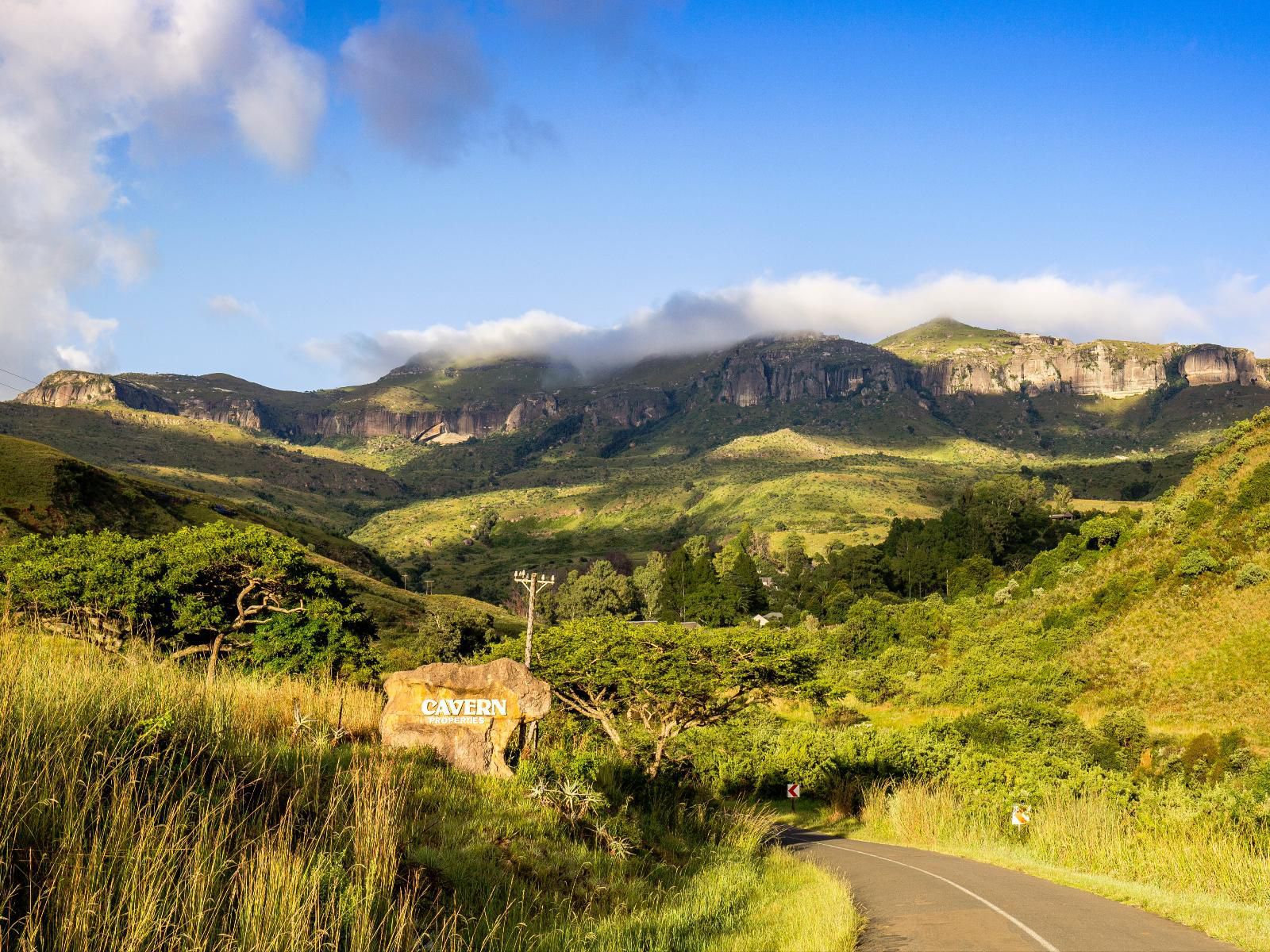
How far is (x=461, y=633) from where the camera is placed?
67812 mm

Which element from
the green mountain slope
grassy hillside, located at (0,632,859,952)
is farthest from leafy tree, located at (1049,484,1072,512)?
grassy hillside, located at (0,632,859,952)

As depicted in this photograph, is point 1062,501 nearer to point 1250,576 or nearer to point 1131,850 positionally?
point 1250,576

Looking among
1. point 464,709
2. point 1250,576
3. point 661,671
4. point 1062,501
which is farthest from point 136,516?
point 1062,501

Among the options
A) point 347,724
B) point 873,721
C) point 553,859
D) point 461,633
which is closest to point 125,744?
point 553,859

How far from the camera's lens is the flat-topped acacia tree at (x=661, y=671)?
91.6ft

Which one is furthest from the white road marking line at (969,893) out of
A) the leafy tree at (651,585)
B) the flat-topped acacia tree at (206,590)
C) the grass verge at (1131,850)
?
the leafy tree at (651,585)

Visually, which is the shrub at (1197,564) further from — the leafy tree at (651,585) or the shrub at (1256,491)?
the leafy tree at (651,585)

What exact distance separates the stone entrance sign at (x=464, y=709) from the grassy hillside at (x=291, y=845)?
0.63 metres

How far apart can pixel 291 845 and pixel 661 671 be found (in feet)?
72.6

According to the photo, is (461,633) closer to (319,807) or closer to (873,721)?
(873,721)

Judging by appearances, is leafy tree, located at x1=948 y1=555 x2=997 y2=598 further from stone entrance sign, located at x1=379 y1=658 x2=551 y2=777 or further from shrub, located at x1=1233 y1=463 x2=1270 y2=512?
stone entrance sign, located at x1=379 y1=658 x2=551 y2=777

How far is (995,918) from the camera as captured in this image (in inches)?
463

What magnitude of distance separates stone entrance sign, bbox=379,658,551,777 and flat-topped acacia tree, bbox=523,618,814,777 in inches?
549

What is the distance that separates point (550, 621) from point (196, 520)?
47.1 m
